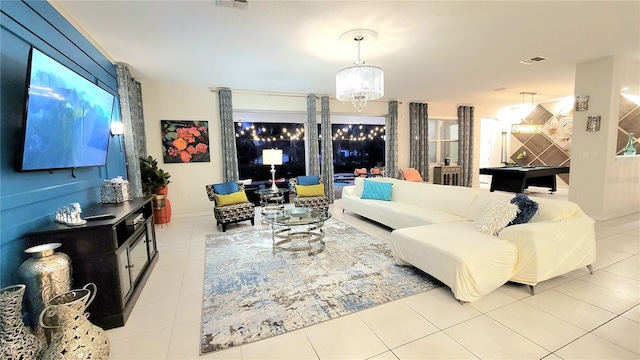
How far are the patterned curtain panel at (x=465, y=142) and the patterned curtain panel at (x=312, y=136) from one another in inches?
→ 199

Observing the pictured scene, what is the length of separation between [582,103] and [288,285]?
586cm

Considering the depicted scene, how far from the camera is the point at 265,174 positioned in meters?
8.76

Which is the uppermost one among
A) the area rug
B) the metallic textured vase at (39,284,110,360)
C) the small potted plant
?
the small potted plant

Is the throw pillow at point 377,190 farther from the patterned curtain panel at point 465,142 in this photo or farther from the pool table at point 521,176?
the patterned curtain panel at point 465,142

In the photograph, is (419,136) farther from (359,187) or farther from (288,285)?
(288,285)

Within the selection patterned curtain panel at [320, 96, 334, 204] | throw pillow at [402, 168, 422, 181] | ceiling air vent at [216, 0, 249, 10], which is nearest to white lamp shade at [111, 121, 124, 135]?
ceiling air vent at [216, 0, 249, 10]

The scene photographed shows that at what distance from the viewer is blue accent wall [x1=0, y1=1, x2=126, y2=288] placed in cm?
182

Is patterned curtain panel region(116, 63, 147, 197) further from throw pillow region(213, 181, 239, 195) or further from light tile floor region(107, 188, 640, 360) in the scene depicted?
light tile floor region(107, 188, 640, 360)

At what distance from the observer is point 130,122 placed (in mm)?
4297

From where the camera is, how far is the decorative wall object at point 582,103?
184 inches

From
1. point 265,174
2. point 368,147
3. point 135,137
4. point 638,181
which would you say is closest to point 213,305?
point 135,137

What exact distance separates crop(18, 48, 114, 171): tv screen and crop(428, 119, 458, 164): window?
8.48 metres

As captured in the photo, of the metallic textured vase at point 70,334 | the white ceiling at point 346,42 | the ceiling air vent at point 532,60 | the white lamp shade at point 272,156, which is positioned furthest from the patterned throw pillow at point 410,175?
the metallic textured vase at point 70,334

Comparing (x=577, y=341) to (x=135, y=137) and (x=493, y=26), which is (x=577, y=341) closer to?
(x=493, y=26)
